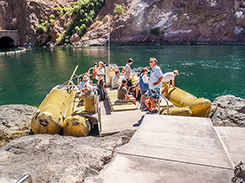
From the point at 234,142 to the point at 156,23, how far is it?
82.0 m

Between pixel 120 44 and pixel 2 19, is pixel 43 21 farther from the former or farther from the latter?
pixel 120 44

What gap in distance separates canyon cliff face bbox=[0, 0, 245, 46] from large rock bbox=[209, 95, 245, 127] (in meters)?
66.5

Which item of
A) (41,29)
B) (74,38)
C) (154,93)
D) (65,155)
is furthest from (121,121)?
(41,29)

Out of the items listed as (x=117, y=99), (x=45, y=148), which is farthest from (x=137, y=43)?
(x=45, y=148)

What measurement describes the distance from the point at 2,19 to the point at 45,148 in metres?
104

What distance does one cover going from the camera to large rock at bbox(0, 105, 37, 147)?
874 cm

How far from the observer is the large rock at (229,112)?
24.3 ft

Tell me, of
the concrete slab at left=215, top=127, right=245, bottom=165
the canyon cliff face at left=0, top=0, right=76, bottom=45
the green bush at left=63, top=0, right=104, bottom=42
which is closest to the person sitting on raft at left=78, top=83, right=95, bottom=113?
the concrete slab at left=215, top=127, right=245, bottom=165

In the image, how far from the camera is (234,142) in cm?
400

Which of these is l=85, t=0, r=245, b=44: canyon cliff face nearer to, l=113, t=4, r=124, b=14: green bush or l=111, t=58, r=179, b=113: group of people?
l=113, t=4, r=124, b=14: green bush

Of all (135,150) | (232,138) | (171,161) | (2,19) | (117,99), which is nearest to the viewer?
(171,161)

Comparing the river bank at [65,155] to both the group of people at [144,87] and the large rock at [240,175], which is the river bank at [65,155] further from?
the group of people at [144,87]

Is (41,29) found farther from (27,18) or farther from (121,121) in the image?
(121,121)

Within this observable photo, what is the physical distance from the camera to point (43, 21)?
294ft
